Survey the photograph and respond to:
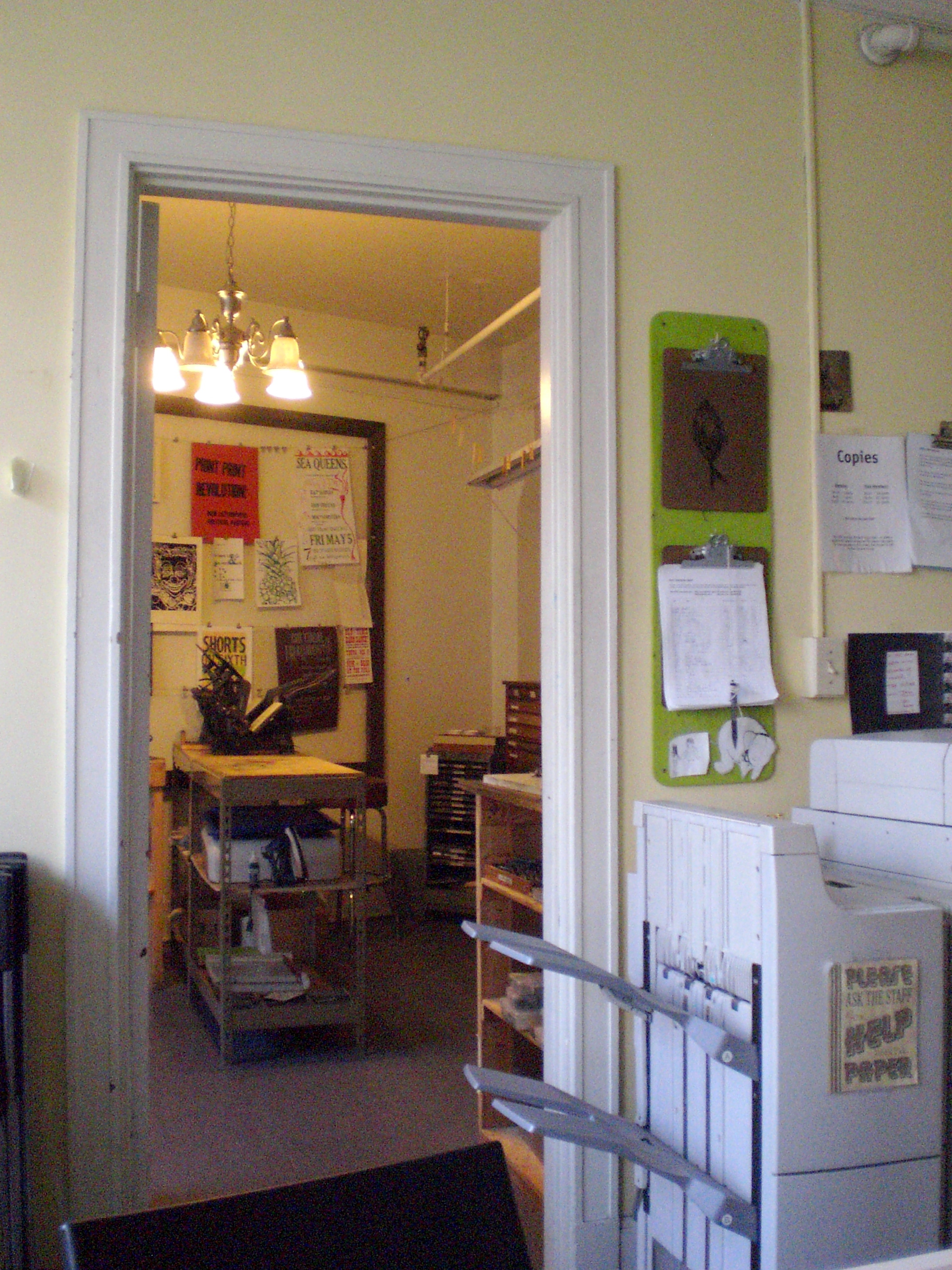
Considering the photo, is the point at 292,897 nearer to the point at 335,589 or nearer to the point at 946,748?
the point at 335,589

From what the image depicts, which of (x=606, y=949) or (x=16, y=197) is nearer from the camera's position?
A: (x=16, y=197)

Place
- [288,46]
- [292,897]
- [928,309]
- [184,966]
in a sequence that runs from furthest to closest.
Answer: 1. [184,966]
2. [292,897]
3. [928,309]
4. [288,46]

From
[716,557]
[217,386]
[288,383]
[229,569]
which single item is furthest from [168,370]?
[716,557]

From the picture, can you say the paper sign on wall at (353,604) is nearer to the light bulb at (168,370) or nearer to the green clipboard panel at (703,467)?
the light bulb at (168,370)

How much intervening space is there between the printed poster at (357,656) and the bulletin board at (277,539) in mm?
31

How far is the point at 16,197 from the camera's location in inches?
88.3

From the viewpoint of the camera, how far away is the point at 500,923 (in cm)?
329

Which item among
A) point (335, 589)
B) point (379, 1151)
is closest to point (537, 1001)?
point (379, 1151)

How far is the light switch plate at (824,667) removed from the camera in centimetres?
260

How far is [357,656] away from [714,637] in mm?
3946

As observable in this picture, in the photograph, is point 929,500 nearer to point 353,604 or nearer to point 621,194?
point 621,194

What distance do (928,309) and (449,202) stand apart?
1277 mm

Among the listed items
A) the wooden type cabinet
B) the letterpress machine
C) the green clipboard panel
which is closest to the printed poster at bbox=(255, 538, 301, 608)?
the wooden type cabinet

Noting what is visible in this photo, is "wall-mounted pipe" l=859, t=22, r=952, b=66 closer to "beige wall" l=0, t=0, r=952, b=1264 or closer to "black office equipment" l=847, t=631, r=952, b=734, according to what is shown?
"beige wall" l=0, t=0, r=952, b=1264
